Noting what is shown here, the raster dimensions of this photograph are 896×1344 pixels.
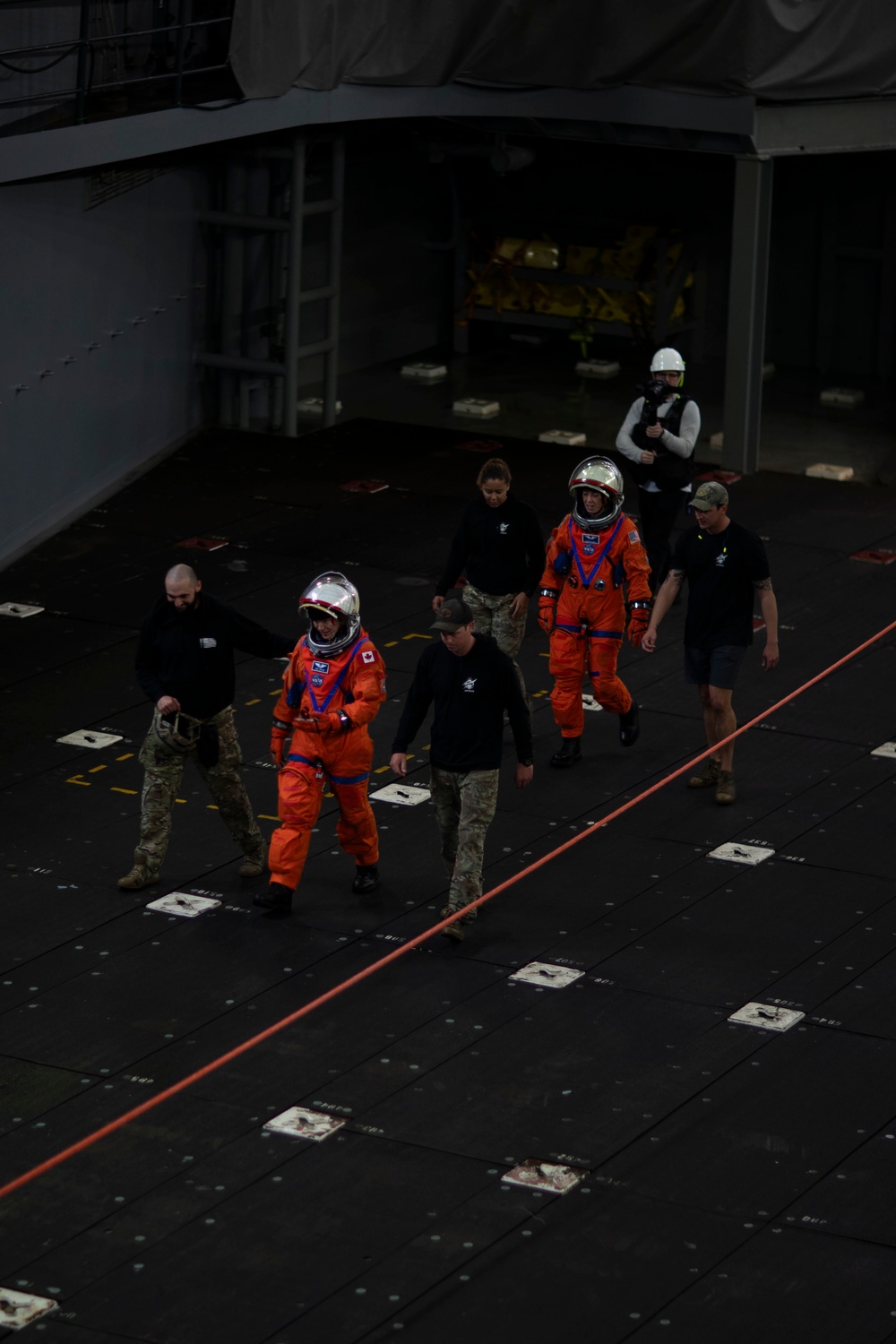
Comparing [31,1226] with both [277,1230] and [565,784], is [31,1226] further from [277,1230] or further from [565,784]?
[565,784]

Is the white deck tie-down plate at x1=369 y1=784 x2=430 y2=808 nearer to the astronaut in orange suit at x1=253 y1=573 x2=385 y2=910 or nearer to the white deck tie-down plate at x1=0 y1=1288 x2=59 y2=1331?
the astronaut in orange suit at x1=253 y1=573 x2=385 y2=910

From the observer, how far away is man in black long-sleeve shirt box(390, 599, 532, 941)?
36.1 feet

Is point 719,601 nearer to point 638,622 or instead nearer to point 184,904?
point 638,622

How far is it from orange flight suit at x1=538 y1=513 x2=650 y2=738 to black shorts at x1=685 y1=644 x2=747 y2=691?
497 millimetres

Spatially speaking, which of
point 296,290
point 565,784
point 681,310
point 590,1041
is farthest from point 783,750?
point 681,310

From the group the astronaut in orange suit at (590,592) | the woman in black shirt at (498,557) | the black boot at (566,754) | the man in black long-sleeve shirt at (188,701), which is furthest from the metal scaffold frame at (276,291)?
the man in black long-sleeve shirt at (188,701)

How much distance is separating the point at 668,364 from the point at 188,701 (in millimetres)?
5655

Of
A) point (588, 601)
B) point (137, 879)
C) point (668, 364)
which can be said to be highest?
point (668, 364)

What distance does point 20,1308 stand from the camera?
796 centimetres

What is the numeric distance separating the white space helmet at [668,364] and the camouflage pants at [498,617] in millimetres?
2789

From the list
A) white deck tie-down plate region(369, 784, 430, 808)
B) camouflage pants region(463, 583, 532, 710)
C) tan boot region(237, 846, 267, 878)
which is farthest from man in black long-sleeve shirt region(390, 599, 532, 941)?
camouflage pants region(463, 583, 532, 710)

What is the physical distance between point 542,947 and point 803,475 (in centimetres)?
1114

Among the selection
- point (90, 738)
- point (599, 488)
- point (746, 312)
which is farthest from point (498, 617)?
point (746, 312)

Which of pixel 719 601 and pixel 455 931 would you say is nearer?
pixel 455 931
